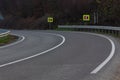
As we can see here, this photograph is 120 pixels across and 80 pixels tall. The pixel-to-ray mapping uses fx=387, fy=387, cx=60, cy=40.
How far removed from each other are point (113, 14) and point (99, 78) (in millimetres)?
32366

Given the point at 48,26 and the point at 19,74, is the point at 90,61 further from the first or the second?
the point at 48,26

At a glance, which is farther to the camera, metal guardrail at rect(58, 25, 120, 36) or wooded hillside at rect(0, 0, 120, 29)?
wooded hillside at rect(0, 0, 120, 29)

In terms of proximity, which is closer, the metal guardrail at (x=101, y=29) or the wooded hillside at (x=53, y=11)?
the metal guardrail at (x=101, y=29)

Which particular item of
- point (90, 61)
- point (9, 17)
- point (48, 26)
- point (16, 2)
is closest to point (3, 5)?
point (16, 2)

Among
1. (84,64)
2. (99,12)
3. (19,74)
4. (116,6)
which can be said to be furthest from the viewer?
(99,12)

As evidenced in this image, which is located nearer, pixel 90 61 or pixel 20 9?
pixel 90 61

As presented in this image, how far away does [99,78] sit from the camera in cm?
1024

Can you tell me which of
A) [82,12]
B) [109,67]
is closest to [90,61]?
[109,67]

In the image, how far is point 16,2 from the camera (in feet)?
252

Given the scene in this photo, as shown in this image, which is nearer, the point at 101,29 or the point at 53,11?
the point at 101,29

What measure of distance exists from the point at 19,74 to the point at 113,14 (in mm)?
31481

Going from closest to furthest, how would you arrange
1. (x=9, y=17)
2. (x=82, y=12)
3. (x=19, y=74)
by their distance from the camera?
1. (x=19, y=74)
2. (x=82, y=12)
3. (x=9, y=17)

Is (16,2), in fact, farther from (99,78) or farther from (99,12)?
(99,78)

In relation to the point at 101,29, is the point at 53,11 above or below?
above
